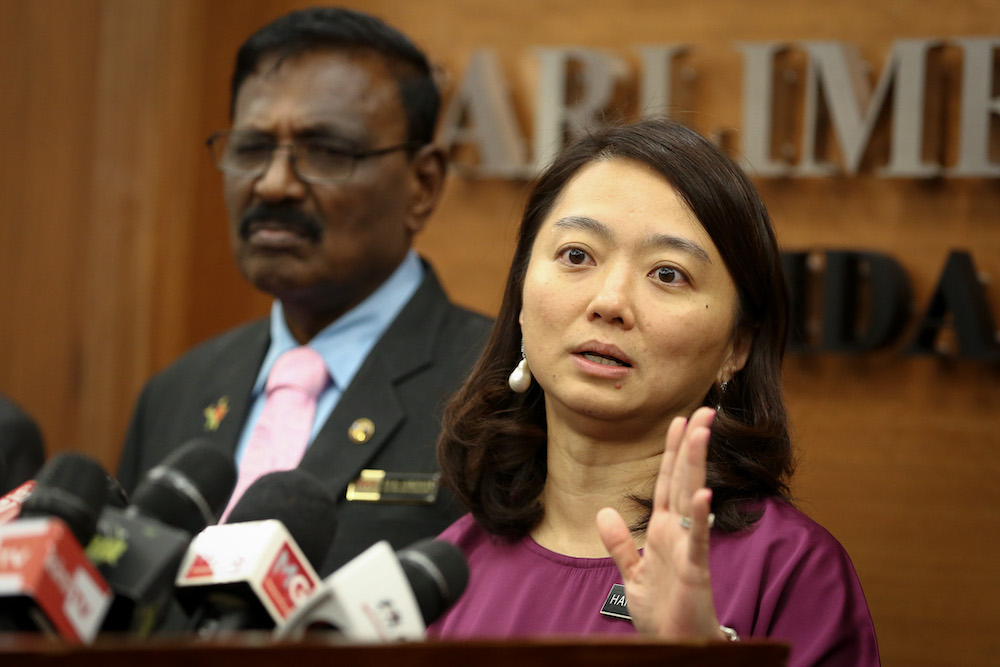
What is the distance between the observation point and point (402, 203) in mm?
2949

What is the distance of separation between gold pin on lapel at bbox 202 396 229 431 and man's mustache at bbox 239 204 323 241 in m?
0.44

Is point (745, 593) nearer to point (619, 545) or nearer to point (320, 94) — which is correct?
point (619, 545)

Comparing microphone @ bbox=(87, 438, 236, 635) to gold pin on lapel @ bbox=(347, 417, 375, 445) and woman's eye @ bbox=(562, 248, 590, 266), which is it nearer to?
woman's eye @ bbox=(562, 248, 590, 266)

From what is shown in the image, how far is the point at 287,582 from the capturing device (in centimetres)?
115

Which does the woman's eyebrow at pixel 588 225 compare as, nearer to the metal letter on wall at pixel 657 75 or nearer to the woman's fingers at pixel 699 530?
the woman's fingers at pixel 699 530

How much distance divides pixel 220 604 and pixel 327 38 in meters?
2.02

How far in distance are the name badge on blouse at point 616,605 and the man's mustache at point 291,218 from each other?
1.34 meters

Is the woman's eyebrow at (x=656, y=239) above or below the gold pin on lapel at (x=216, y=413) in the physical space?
above

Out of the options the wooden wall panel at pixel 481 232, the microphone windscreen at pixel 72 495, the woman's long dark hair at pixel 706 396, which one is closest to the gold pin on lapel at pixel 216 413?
the woman's long dark hair at pixel 706 396

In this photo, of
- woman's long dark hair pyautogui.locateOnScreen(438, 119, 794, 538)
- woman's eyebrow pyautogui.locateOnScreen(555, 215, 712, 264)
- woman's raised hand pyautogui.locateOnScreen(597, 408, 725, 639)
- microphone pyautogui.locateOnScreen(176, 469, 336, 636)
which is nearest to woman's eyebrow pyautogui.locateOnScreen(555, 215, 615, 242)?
woman's eyebrow pyautogui.locateOnScreen(555, 215, 712, 264)

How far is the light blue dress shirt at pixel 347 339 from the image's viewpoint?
2.76m

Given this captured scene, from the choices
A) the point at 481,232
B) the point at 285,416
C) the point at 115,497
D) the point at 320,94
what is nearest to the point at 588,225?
the point at 115,497

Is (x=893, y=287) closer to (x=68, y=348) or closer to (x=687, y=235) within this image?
(x=687, y=235)

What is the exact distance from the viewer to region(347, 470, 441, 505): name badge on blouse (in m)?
2.49
